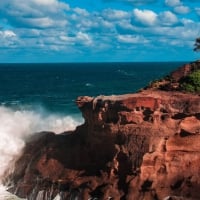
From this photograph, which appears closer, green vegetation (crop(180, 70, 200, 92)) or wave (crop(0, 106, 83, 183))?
green vegetation (crop(180, 70, 200, 92))

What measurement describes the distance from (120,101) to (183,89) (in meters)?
3.56

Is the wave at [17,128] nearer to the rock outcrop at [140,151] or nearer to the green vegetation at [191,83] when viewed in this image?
the rock outcrop at [140,151]

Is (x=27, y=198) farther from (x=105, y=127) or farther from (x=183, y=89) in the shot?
(x=183, y=89)

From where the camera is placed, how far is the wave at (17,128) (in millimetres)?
29062

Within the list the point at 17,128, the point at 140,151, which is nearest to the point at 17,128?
the point at 17,128

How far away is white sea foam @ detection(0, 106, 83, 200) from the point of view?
29000mm

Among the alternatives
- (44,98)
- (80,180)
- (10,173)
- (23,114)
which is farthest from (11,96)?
(80,180)

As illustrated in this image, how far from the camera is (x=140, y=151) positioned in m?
21.6

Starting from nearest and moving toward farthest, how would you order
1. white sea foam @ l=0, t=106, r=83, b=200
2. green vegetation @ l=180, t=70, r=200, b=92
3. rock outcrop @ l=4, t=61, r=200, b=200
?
rock outcrop @ l=4, t=61, r=200, b=200 → green vegetation @ l=180, t=70, r=200, b=92 → white sea foam @ l=0, t=106, r=83, b=200

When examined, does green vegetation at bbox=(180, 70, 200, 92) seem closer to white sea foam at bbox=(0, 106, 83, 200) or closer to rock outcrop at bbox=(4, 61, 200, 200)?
rock outcrop at bbox=(4, 61, 200, 200)

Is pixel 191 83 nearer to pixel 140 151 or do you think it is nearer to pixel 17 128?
pixel 140 151

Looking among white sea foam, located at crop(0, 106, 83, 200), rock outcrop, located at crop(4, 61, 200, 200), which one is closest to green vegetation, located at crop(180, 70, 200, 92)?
rock outcrop, located at crop(4, 61, 200, 200)

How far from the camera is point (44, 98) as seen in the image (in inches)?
2640

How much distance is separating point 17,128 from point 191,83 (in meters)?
12.6
